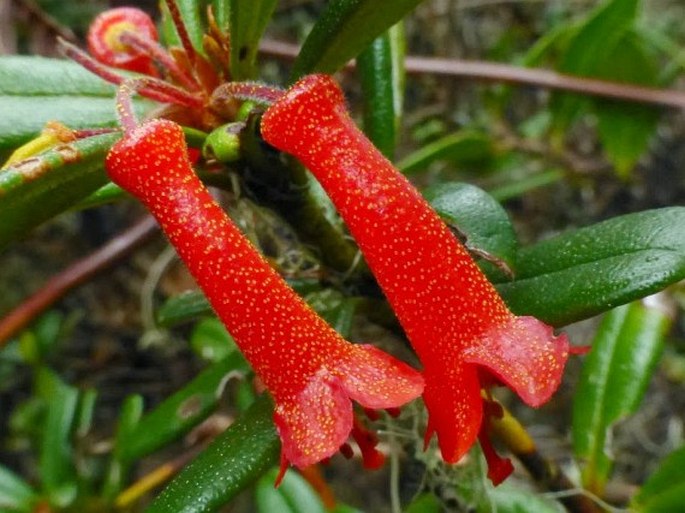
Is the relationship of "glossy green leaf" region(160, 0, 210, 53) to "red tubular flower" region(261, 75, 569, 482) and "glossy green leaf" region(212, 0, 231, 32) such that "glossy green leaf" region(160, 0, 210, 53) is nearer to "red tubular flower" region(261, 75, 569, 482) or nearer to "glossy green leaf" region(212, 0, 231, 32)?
"glossy green leaf" region(212, 0, 231, 32)

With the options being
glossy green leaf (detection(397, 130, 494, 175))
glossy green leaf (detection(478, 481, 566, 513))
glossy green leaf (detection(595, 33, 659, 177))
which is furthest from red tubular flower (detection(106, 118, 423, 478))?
glossy green leaf (detection(595, 33, 659, 177))

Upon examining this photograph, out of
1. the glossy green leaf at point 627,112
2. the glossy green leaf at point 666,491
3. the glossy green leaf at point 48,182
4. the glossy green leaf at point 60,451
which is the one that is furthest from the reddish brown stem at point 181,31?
the glossy green leaf at point 627,112

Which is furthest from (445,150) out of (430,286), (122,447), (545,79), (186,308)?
(430,286)

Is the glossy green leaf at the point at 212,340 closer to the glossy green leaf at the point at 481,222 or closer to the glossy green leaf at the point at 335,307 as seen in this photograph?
the glossy green leaf at the point at 335,307

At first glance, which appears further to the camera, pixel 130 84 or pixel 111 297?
pixel 111 297

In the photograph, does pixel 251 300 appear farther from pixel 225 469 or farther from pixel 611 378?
pixel 611 378

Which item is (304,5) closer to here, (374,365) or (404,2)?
(404,2)

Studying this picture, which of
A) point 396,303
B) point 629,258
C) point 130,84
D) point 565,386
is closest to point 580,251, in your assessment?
point 629,258
